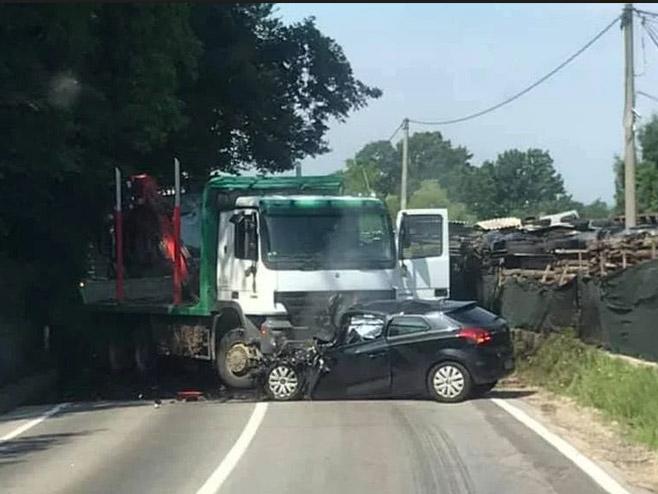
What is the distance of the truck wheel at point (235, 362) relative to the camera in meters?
22.3

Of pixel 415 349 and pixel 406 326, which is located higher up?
pixel 406 326

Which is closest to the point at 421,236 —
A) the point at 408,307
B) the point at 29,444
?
the point at 408,307

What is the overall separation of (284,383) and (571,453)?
25.9 feet

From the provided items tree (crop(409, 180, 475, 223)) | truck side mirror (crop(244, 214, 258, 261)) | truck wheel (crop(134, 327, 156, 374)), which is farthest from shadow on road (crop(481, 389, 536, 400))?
tree (crop(409, 180, 475, 223))

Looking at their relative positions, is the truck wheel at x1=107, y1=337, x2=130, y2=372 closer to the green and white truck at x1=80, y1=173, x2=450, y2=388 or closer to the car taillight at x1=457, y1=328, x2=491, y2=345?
the green and white truck at x1=80, y1=173, x2=450, y2=388

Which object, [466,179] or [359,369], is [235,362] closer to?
[359,369]

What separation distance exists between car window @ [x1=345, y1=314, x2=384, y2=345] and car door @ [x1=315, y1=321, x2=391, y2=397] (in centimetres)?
2

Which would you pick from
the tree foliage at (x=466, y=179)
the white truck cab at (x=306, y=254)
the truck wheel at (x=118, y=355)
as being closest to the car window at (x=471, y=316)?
the white truck cab at (x=306, y=254)

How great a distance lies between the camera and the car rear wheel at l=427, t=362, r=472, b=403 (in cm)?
1938

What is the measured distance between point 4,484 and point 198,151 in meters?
22.2

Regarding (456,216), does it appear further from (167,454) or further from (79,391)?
(167,454)

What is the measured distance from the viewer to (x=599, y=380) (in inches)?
720

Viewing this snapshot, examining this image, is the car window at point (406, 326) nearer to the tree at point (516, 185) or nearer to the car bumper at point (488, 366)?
the car bumper at point (488, 366)

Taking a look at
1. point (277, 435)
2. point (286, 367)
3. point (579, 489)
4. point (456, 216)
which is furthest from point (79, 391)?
point (456, 216)
